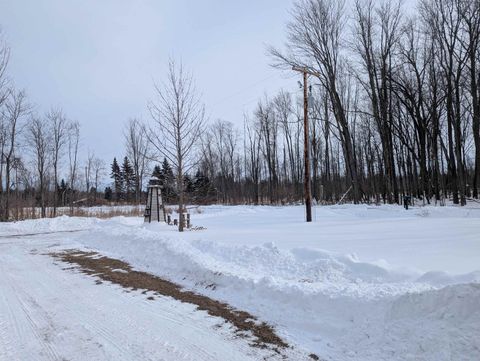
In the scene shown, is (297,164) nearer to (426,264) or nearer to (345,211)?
(345,211)

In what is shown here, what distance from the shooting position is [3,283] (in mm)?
8508

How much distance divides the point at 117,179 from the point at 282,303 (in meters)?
80.4

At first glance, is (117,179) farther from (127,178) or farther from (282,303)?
(282,303)

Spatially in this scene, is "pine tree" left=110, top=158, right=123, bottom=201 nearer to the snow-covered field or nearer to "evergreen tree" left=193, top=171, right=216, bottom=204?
"evergreen tree" left=193, top=171, right=216, bottom=204

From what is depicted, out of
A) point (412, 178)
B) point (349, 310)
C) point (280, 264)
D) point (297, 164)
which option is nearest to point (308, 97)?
point (280, 264)

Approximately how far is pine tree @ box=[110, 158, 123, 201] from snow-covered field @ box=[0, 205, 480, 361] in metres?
69.7

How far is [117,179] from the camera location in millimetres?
81750

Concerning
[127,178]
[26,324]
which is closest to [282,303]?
[26,324]

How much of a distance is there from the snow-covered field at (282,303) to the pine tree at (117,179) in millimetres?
69715

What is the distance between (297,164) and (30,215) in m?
39.2

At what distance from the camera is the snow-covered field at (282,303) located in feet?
14.2

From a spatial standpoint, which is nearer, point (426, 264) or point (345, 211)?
point (426, 264)

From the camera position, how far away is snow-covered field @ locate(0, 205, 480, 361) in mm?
4324

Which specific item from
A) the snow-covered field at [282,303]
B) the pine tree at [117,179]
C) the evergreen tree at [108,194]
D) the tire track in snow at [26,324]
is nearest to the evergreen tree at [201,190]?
the snow-covered field at [282,303]
